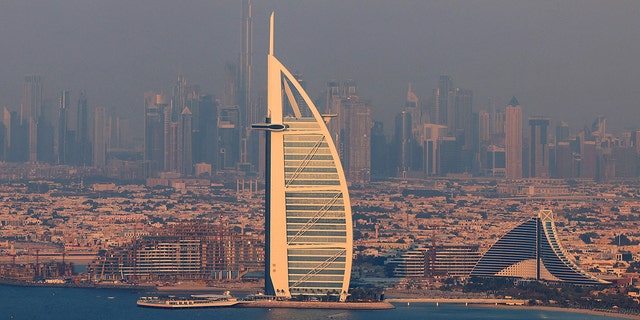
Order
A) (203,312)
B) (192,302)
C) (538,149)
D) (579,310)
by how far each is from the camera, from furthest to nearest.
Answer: (538,149) < (579,310) < (192,302) < (203,312)

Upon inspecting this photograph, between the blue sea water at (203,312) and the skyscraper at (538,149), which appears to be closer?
the blue sea water at (203,312)

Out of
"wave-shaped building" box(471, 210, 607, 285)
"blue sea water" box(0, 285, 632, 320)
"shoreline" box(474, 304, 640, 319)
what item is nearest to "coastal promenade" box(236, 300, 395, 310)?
"blue sea water" box(0, 285, 632, 320)

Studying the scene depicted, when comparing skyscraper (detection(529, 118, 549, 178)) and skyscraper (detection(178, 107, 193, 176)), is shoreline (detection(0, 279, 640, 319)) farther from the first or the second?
skyscraper (detection(529, 118, 549, 178))

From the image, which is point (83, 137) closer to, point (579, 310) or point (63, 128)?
point (63, 128)

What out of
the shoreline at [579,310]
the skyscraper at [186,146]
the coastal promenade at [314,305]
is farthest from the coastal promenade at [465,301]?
the skyscraper at [186,146]

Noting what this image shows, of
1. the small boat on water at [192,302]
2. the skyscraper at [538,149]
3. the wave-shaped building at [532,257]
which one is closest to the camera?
the small boat on water at [192,302]

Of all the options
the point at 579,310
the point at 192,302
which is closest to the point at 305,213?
the point at 192,302

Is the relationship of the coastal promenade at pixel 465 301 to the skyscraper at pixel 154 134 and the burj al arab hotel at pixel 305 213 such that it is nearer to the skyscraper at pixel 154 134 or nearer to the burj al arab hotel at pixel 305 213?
the burj al arab hotel at pixel 305 213
